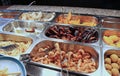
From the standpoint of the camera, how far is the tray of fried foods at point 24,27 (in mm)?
1962

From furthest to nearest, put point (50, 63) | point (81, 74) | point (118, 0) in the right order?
point (118, 0) → point (50, 63) → point (81, 74)

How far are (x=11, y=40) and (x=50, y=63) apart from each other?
638mm

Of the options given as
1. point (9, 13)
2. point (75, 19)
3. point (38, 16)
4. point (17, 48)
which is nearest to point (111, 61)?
point (75, 19)

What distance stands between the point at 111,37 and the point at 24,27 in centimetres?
103

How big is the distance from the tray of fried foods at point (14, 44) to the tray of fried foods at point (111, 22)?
2.60 ft

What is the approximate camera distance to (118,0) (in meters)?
2.28

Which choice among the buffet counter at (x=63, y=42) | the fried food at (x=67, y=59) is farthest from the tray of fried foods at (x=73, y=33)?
the fried food at (x=67, y=59)

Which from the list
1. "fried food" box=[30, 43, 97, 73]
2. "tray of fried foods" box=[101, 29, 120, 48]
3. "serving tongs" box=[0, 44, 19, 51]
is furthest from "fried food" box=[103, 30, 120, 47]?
"serving tongs" box=[0, 44, 19, 51]

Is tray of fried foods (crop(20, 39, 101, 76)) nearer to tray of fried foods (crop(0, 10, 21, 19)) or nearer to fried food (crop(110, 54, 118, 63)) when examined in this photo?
fried food (crop(110, 54, 118, 63))

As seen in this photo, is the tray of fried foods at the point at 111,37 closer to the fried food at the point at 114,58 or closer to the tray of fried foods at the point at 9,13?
the fried food at the point at 114,58

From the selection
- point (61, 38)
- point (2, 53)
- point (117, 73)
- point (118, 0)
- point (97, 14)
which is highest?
point (118, 0)

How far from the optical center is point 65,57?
1460mm

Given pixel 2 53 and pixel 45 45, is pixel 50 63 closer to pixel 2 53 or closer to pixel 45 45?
pixel 45 45

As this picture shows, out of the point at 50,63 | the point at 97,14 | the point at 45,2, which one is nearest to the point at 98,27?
the point at 97,14
